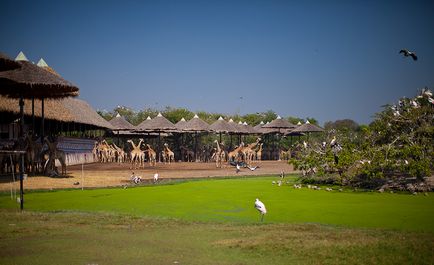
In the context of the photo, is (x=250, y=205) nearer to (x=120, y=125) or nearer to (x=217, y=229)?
(x=217, y=229)

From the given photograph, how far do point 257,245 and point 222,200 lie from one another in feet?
18.5

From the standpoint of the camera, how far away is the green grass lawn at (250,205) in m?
9.44

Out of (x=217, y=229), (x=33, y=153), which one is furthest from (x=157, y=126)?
(x=217, y=229)

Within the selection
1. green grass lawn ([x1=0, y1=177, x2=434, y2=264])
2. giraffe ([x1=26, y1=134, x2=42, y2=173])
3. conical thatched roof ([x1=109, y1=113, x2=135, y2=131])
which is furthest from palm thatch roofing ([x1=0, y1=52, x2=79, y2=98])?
conical thatched roof ([x1=109, y1=113, x2=135, y2=131])

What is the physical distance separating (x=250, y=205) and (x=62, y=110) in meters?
20.4

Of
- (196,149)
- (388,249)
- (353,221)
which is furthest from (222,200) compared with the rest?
(196,149)

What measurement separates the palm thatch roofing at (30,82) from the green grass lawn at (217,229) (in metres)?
5.75

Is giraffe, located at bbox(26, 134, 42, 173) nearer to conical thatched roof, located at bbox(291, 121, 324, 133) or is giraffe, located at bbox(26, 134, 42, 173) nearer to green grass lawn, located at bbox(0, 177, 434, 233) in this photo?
green grass lawn, located at bbox(0, 177, 434, 233)

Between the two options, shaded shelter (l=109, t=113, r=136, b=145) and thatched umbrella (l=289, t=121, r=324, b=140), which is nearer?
shaded shelter (l=109, t=113, r=136, b=145)

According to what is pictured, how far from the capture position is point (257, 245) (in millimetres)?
6871

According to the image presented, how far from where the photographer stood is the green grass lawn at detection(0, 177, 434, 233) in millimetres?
9438

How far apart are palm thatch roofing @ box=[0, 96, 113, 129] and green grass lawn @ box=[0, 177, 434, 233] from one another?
10814 millimetres

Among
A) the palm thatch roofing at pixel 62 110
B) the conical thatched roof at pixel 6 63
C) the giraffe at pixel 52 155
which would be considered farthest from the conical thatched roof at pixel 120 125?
the conical thatched roof at pixel 6 63

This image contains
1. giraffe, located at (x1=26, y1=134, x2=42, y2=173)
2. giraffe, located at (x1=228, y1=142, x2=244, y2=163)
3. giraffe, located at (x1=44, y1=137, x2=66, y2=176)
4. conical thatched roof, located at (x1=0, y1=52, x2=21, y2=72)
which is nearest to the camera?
conical thatched roof, located at (x1=0, y1=52, x2=21, y2=72)
